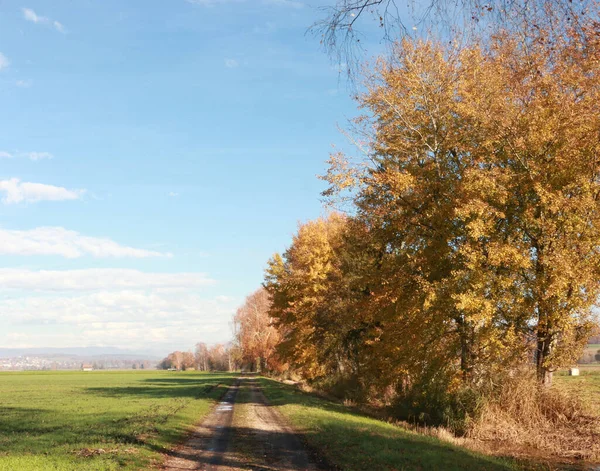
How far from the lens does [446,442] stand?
1812cm

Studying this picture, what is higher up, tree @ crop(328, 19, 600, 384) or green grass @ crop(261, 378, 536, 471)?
tree @ crop(328, 19, 600, 384)

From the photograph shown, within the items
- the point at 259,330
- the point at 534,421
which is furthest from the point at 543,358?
the point at 259,330

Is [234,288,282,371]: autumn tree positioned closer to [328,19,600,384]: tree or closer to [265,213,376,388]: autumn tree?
[265,213,376,388]: autumn tree

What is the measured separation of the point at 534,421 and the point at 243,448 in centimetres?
1116

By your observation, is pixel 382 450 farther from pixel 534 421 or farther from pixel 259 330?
pixel 259 330

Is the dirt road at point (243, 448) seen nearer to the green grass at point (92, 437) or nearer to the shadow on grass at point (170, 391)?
the green grass at point (92, 437)

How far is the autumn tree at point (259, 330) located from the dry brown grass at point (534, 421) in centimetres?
5880

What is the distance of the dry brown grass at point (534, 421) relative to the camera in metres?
18.6

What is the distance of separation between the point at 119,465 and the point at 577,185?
57.5 feet

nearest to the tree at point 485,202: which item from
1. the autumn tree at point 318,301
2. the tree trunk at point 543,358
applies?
the tree trunk at point 543,358

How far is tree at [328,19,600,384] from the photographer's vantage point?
18.9 metres

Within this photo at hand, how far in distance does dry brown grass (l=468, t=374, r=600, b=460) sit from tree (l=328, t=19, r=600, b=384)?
3.44 ft

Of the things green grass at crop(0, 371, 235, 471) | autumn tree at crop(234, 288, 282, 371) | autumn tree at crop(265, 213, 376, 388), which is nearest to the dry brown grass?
green grass at crop(0, 371, 235, 471)

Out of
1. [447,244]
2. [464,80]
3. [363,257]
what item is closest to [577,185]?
[447,244]
